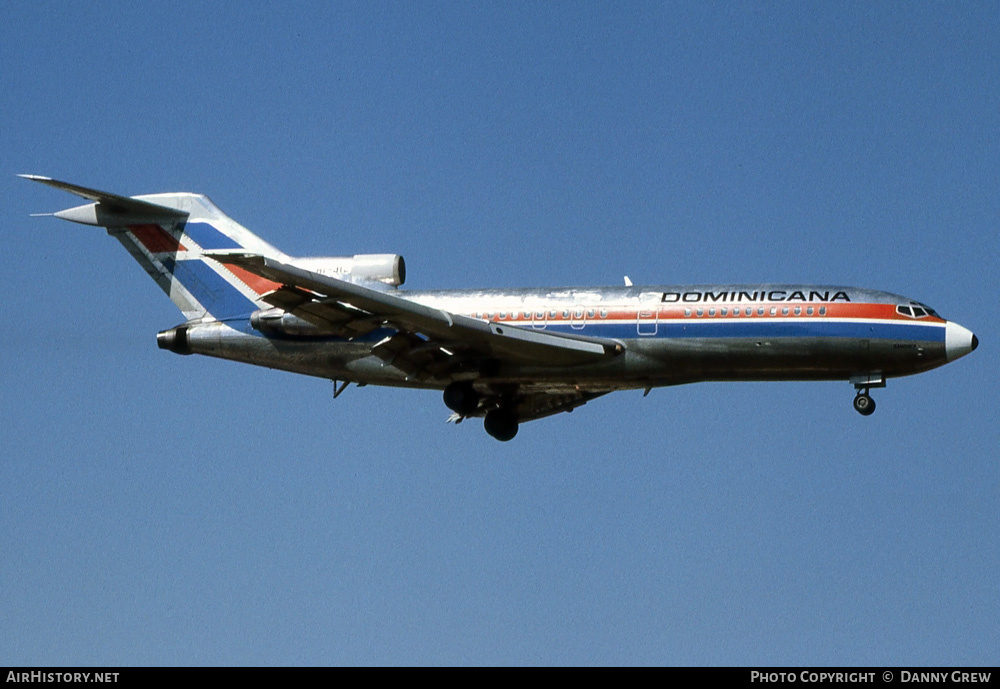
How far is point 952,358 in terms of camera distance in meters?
35.4

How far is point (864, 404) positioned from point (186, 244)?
58.6ft

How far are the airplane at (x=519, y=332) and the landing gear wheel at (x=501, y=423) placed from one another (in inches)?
1.5

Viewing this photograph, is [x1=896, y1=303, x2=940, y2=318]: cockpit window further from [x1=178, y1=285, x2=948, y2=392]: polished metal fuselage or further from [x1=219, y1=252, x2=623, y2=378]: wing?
[x1=219, y1=252, x2=623, y2=378]: wing

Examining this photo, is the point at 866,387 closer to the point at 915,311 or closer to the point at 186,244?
the point at 915,311

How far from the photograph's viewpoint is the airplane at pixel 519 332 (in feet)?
116

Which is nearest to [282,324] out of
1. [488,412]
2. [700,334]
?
[488,412]

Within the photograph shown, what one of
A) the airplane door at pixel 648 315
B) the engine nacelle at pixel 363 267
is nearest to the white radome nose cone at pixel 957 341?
the airplane door at pixel 648 315

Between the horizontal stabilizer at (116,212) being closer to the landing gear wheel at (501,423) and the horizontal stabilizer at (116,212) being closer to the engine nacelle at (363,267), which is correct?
the engine nacelle at (363,267)

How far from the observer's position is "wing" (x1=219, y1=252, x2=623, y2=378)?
34.7 meters

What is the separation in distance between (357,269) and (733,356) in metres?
9.72

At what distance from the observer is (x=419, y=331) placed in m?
36.1
